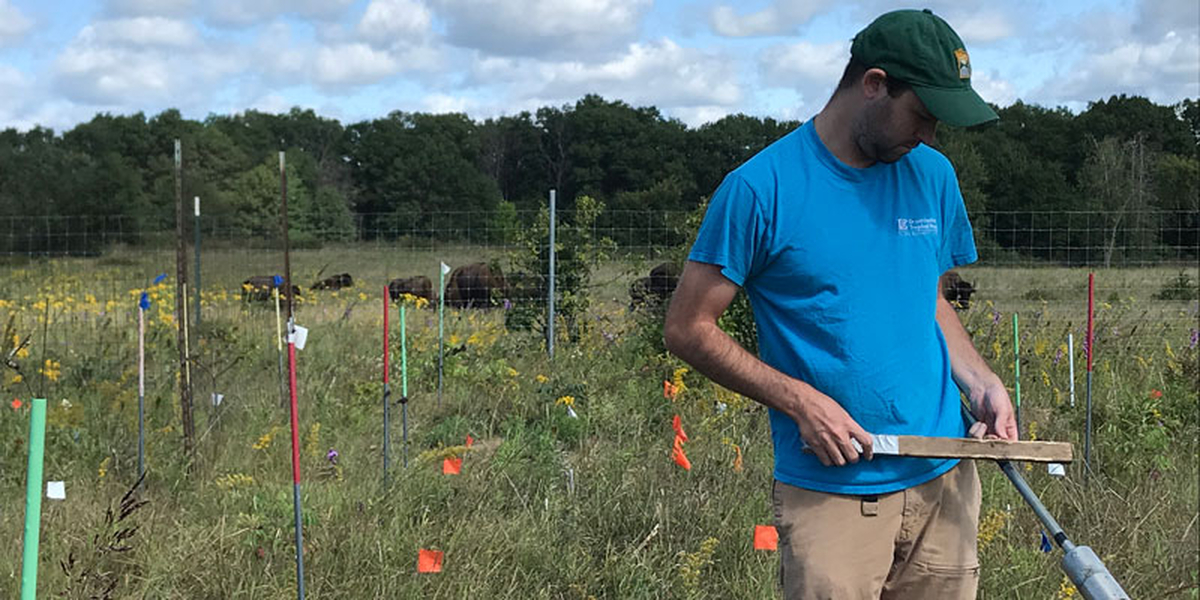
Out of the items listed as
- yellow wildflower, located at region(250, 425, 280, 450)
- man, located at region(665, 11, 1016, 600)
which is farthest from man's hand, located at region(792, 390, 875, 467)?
yellow wildflower, located at region(250, 425, 280, 450)

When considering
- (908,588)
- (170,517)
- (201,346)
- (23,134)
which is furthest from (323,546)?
(23,134)

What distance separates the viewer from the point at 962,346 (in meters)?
2.30

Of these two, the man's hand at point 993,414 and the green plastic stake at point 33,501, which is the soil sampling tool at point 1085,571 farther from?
the green plastic stake at point 33,501

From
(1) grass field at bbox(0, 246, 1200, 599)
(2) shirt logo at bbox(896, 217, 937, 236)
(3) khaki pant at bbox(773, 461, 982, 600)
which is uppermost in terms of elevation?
(2) shirt logo at bbox(896, 217, 937, 236)

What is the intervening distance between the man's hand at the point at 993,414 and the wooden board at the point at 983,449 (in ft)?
0.23

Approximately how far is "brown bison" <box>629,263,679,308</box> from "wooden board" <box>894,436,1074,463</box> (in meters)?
5.11

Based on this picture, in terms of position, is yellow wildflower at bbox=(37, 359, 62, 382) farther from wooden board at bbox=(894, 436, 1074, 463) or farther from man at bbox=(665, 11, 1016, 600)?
wooden board at bbox=(894, 436, 1074, 463)

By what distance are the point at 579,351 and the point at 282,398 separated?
2.19 meters

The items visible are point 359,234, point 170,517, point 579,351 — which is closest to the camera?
point 170,517

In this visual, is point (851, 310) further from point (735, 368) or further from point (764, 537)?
point (764, 537)

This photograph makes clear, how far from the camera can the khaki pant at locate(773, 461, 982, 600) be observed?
202cm

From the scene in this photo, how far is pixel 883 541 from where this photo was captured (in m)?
2.05

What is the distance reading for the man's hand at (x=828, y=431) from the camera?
75.2 inches

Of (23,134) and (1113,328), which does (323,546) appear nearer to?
(1113,328)
